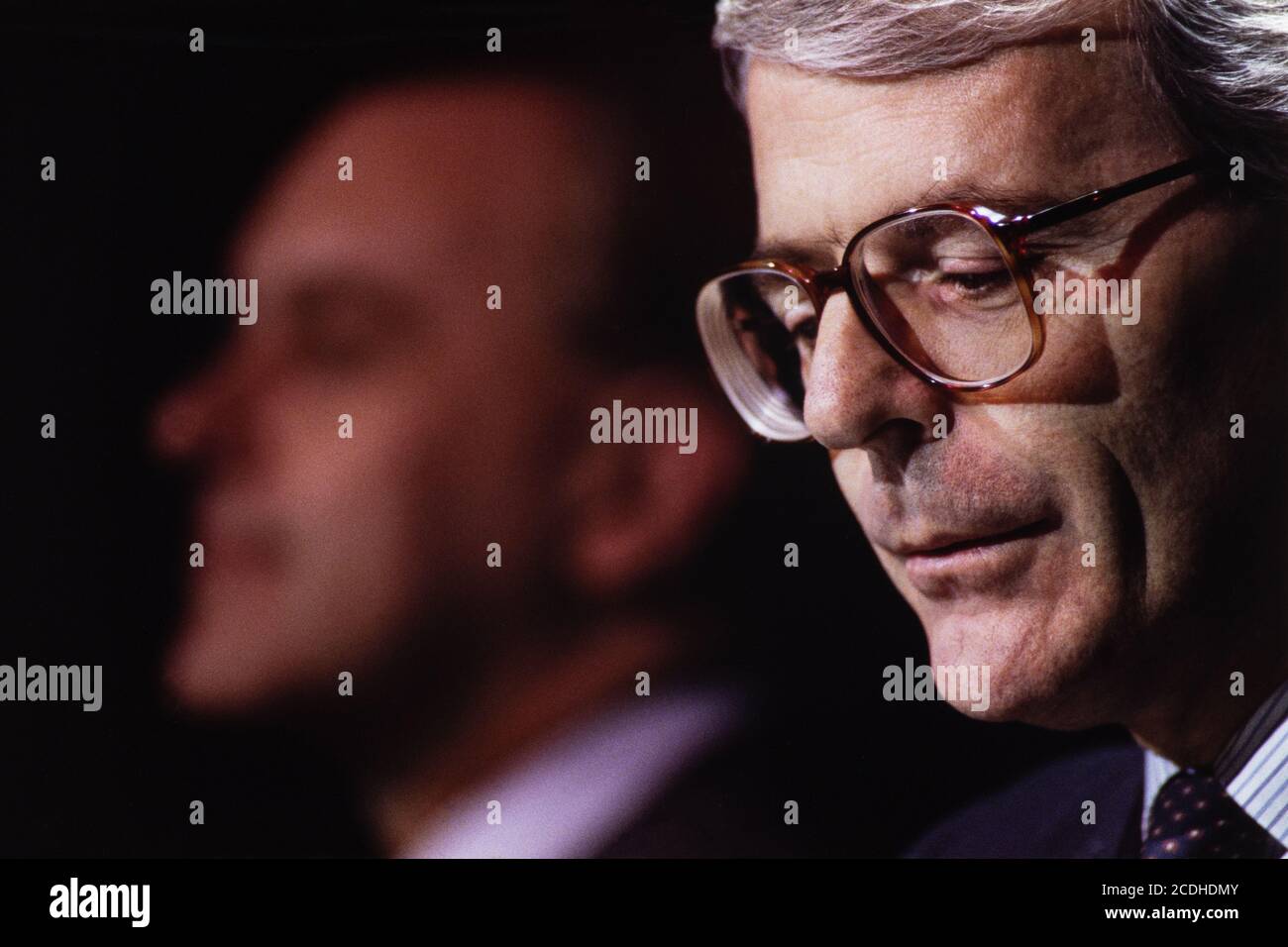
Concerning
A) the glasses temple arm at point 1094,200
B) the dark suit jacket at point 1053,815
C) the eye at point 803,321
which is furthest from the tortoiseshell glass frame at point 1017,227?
the dark suit jacket at point 1053,815

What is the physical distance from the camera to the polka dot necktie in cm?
112

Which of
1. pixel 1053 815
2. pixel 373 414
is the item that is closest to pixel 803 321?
pixel 373 414

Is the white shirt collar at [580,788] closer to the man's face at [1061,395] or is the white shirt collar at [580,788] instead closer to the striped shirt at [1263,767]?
the man's face at [1061,395]

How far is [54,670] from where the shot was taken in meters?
1.38

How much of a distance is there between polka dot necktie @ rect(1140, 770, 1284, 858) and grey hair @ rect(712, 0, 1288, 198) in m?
0.56

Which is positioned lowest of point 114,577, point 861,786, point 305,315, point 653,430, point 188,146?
point 861,786

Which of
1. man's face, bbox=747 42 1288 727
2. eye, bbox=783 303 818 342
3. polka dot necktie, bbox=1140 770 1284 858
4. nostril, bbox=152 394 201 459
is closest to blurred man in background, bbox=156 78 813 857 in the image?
nostril, bbox=152 394 201 459

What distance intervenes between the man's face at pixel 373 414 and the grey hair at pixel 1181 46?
0.42m

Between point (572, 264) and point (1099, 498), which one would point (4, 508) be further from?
point (1099, 498)

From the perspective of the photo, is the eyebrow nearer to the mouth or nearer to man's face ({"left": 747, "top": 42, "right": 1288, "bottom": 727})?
man's face ({"left": 747, "top": 42, "right": 1288, "bottom": 727})

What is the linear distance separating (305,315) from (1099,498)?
0.88m
